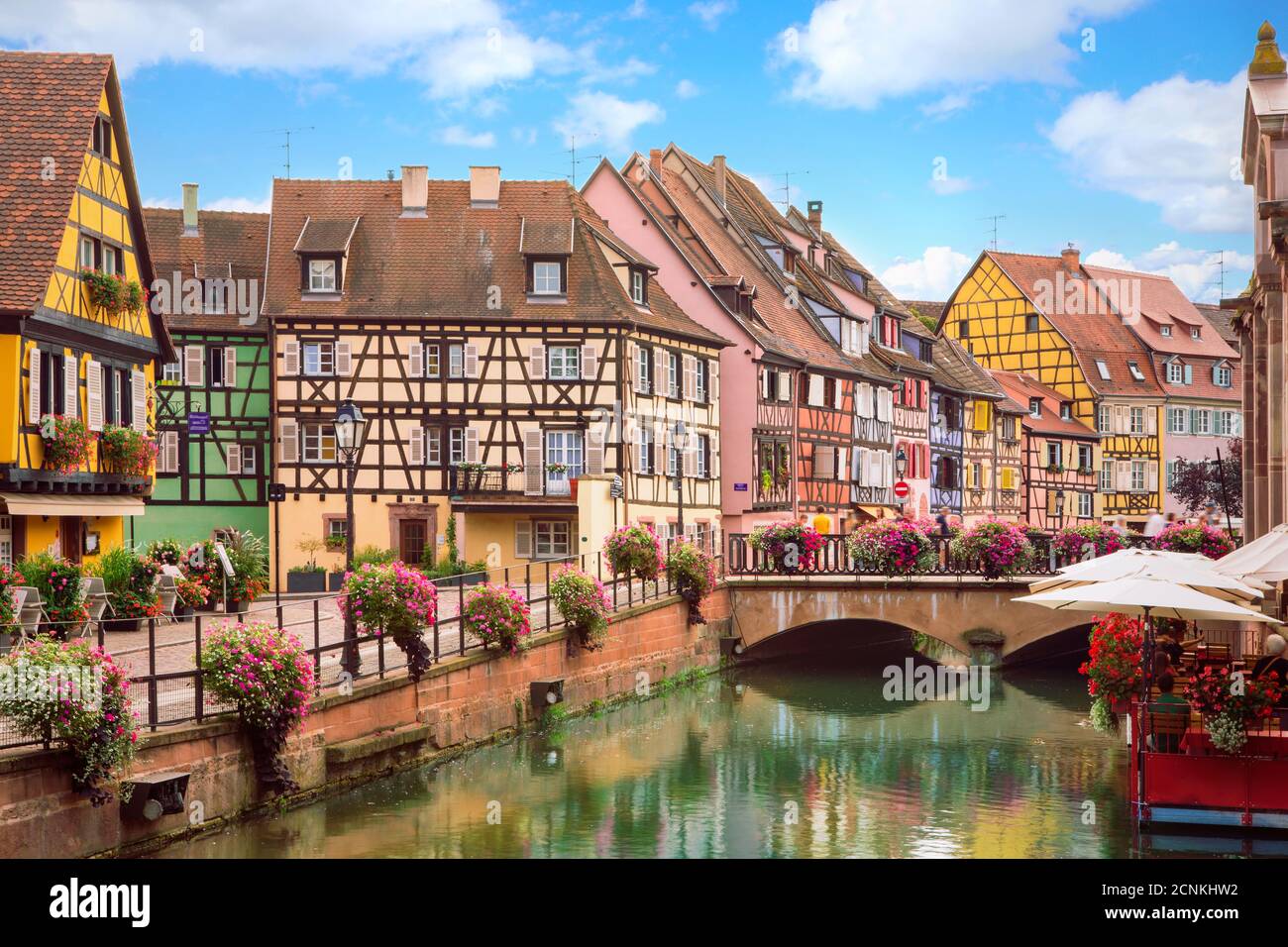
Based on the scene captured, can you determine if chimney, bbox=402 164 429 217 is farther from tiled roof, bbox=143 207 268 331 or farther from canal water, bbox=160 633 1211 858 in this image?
canal water, bbox=160 633 1211 858

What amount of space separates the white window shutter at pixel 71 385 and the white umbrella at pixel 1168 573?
52.8ft

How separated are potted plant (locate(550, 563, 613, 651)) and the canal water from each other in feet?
4.74

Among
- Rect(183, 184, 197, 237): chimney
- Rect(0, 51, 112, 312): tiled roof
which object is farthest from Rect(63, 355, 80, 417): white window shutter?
Rect(183, 184, 197, 237): chimney

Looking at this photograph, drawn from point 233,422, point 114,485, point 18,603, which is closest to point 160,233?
point 233,422

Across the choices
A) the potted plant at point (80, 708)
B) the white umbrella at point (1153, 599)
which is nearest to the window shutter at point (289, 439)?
the white umbrella at point (1153, 599)

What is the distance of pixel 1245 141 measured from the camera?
1008 inches

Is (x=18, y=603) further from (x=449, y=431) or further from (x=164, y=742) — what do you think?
(x=449, y=431)

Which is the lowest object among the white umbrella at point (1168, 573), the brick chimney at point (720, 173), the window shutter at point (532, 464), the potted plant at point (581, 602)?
the potted plant at point (581, 602)

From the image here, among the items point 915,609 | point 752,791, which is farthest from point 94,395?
point 915,609

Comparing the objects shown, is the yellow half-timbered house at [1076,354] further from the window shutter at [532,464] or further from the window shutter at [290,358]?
the window shutter at [290,358]

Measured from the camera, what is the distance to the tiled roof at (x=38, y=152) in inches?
1040

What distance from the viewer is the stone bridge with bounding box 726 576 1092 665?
36594mm

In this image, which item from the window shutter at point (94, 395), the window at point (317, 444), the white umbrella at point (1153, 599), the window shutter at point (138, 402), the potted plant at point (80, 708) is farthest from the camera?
the window at point (317, 444)
